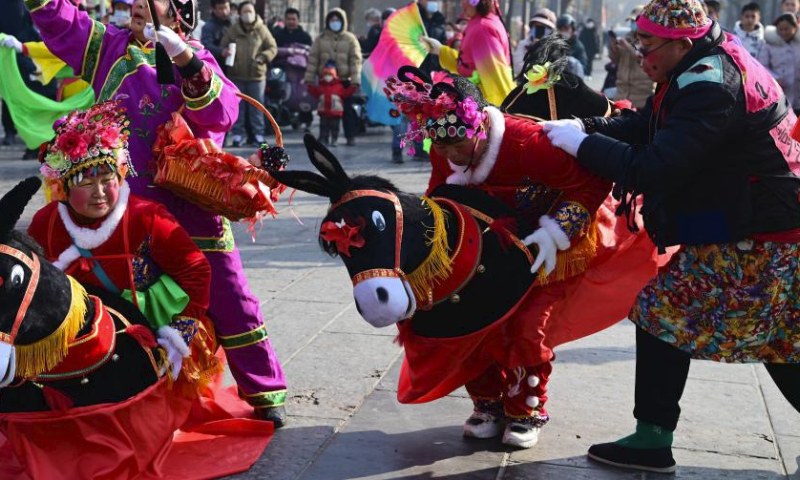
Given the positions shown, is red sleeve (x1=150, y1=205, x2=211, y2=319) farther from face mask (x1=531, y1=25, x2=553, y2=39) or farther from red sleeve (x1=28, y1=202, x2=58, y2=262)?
face mask (x1=531, y1=25, x2=553, y2=39)

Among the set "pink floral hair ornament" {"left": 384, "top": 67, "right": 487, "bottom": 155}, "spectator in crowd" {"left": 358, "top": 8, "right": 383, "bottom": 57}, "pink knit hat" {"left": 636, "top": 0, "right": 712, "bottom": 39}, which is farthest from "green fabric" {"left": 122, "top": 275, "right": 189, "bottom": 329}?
"spectator in crowd" {"left": 358, "top": 8, "right": 383, "bottom": 57}

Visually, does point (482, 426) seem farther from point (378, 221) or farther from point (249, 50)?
point (249, 50)

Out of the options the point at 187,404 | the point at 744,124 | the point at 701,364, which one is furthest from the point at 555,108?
the point at 187,404

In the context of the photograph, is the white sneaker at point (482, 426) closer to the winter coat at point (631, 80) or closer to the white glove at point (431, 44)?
the white glove at point (431, 44)

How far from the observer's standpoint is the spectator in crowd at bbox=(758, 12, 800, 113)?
10.1 metres

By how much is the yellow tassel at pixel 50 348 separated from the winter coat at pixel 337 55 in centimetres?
994

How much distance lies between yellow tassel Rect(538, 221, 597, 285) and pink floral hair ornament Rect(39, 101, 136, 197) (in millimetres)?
1574

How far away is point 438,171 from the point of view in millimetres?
3988

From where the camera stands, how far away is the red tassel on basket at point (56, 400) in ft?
11.1

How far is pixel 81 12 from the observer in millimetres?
4066

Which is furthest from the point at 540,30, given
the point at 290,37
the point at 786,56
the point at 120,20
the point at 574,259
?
the point at 574,259

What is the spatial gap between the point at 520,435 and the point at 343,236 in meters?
1.13

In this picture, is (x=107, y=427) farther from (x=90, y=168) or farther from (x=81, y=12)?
(x=81, y=12)

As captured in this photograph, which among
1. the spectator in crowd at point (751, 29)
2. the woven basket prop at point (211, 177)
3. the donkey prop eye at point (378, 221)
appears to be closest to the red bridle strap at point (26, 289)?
the woven basket prop at point (211, 177)
